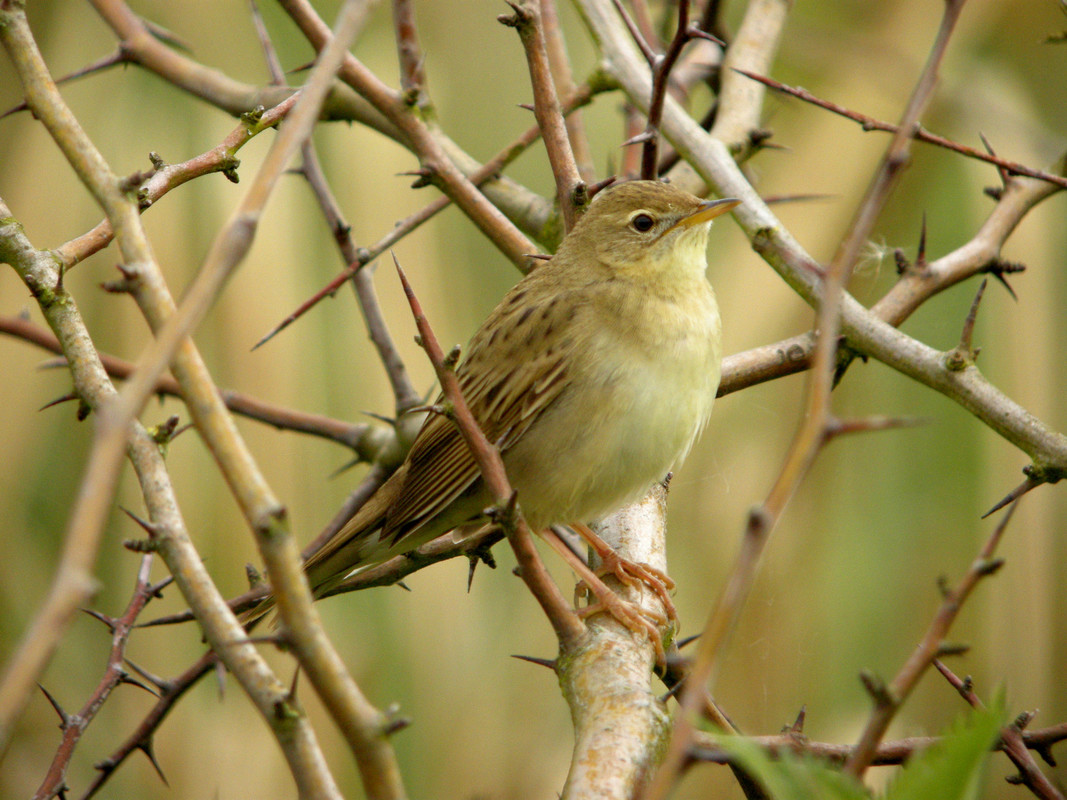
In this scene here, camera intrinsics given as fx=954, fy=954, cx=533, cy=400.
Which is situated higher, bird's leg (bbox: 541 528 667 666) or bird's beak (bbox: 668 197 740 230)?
bird's beak (bbox: 668 197 740 230)

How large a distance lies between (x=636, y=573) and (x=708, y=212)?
0.99 m

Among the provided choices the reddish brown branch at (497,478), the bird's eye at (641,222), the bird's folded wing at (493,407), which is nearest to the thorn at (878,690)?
the reddish brown branch at (497,478)

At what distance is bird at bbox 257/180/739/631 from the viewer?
2.52m

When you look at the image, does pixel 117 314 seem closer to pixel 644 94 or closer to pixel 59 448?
pixel 59 448

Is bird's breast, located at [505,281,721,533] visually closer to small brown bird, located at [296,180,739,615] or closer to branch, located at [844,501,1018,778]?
small brown bird, located at [296,180,739,615]

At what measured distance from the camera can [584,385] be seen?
255 cm

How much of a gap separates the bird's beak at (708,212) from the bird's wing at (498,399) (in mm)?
427

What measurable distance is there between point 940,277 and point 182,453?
3.32m

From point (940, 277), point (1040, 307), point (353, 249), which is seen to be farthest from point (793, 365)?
point (1040, 307)

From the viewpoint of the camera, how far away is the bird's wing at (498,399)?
2547mm

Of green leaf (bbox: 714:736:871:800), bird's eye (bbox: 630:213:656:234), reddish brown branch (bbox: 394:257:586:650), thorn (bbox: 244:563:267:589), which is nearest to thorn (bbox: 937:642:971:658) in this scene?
green leaf (bbox: 714:736:871:800)

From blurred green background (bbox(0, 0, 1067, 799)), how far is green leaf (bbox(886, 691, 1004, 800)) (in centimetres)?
352

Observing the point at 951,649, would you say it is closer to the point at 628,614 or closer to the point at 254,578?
the point at 628,614

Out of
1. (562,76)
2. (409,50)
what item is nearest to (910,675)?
(409,50)
